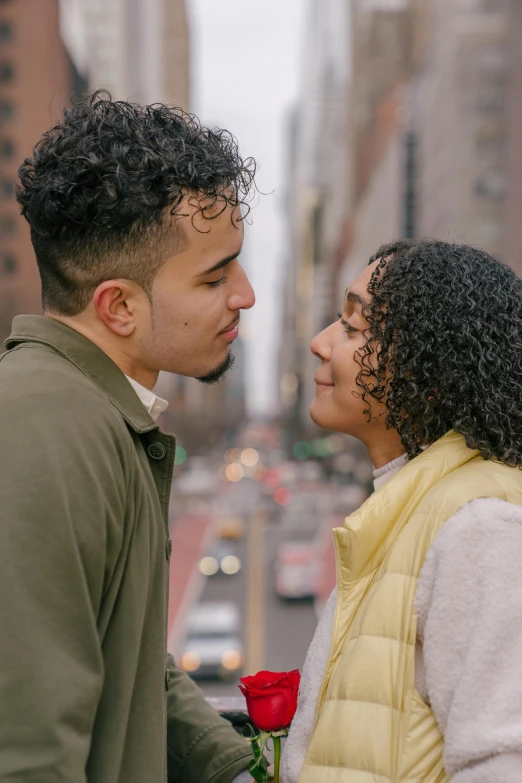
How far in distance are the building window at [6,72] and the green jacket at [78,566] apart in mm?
66872

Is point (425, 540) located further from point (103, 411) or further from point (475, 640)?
point (103, 411)

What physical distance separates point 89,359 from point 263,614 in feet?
87.3

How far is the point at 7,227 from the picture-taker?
59844mm

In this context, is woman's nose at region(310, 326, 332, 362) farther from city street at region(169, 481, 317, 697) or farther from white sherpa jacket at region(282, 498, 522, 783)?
city street at region(169, 481, 317, 697)

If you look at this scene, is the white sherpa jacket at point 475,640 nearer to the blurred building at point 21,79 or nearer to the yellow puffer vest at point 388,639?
the yellow puffer vest at point 388,639

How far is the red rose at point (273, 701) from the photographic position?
231cm

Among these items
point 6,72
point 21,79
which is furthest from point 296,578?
point 6,72

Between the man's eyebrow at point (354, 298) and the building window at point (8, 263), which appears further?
the building window at point (8, 263)

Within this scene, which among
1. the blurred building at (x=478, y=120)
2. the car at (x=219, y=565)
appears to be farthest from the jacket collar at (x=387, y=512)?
the blurred building at (x=478, y=120)

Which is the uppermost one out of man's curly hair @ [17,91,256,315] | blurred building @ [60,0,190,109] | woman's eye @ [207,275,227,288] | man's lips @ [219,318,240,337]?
blurred building @ [60,0,190,109]

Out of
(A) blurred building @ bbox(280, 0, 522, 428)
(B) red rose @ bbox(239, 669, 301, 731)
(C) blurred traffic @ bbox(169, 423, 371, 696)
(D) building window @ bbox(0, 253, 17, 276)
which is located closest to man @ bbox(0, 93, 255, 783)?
(B) red rose @ bbox(239, 669, 301, 731)

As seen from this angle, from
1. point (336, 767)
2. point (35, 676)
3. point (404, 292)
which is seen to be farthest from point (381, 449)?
point (35, 676)

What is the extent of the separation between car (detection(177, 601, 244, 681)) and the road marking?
1070 mm

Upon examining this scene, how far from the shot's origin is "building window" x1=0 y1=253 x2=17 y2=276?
57.2 meters
